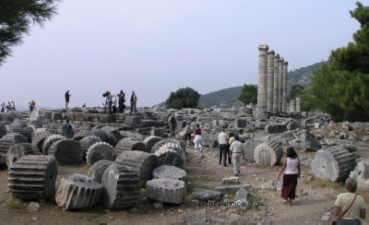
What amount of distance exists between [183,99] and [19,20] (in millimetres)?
58471

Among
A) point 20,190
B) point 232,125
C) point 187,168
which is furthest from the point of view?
point 232,125

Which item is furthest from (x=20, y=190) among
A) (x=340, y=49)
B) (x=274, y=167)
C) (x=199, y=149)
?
(x=340, y=49)

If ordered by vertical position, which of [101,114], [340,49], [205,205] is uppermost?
[340,49]

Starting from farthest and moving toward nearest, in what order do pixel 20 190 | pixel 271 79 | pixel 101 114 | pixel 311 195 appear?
1. pixel 271 79
2. pixel 101 114
3. pixel 311 195
4. pixel 20 190

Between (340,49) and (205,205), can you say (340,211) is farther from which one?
(340,49)

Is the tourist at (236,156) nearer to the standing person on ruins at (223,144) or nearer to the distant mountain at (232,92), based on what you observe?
the standing person on ruins at (223,144)

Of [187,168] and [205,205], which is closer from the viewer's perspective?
[205,205]

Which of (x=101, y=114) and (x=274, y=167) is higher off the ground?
(x=101, y=114)

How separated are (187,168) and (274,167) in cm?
290

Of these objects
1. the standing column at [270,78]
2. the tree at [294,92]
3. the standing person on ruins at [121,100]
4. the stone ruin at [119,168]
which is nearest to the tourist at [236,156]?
the stone ruin at [119,168]

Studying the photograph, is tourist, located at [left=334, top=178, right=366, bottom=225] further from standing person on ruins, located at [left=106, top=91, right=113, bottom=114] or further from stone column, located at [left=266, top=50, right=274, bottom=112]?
stone column, located at [left=266, top=50, right=274, bottom=112]

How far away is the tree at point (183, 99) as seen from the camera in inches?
2586

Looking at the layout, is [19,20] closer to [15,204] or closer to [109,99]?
[15,204]

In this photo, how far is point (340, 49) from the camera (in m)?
18.8
